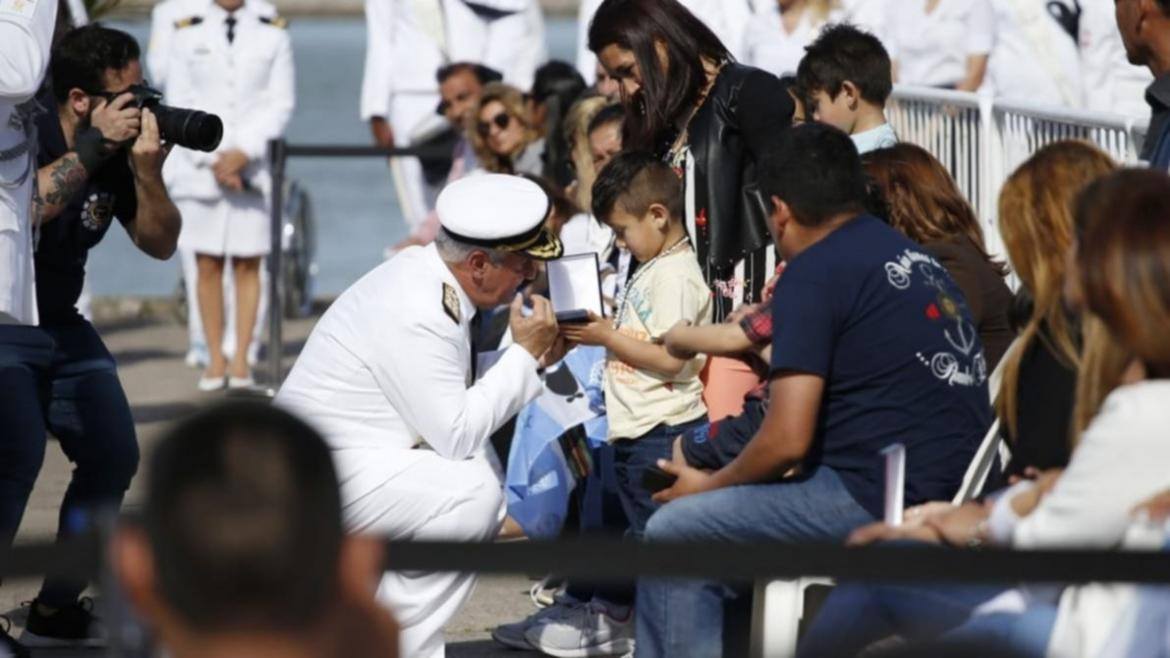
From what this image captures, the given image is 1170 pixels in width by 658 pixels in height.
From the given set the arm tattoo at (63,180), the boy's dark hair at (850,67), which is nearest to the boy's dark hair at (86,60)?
the arm tattoo at (63,180)

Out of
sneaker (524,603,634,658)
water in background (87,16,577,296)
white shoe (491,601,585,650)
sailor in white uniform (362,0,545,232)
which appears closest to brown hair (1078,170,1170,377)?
sneaker (524,603,634,658)

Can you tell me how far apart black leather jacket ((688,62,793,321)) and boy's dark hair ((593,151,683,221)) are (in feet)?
0.22

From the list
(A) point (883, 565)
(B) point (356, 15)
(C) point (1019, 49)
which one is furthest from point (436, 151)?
(B) point (356, 15)

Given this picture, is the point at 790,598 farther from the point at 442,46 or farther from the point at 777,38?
the point at 442,46

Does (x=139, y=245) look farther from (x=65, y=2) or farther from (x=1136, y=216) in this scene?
(x=1136, y=216)

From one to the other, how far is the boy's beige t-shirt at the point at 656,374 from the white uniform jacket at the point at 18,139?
153cm

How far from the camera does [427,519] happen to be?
16.8ft

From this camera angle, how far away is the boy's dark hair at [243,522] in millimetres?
2205

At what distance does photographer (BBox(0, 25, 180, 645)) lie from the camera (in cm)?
552

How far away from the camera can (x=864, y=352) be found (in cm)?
442

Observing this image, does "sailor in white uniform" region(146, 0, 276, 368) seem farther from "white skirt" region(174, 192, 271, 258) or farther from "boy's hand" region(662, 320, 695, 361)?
"boy's hand" region(662, 320, 695, 361)

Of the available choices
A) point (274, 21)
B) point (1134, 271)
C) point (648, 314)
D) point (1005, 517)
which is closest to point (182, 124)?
point (648, 314)

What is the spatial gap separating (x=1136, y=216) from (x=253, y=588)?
5.83 feet

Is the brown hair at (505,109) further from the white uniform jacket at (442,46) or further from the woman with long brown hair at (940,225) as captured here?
the woman with long brown hair at (940,225)
